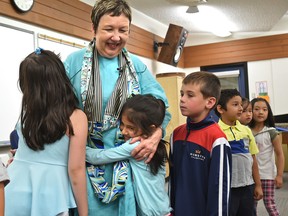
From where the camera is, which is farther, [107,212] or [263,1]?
[263,1]

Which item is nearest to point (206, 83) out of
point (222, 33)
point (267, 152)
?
point (267, 152)

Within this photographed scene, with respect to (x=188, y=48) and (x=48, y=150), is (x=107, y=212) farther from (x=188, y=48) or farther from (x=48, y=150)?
(x=188, y=48)

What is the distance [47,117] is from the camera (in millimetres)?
1208

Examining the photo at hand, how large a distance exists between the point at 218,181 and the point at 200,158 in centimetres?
13

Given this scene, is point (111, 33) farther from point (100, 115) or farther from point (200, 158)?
point (200, 158)

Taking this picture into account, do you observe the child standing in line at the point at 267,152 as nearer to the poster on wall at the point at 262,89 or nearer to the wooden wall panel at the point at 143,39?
the wooden wall panel at the point at 143,39

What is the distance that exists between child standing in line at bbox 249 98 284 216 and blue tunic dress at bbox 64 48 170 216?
1704 mm

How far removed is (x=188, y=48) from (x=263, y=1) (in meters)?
2.85

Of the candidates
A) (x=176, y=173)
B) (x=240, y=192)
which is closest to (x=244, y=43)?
(x=240, y=192)

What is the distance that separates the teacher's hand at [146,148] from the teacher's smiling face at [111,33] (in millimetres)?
382

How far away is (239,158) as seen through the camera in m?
2.17

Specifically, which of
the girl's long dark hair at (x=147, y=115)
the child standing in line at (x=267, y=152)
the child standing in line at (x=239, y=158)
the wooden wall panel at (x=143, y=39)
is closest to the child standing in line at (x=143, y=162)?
the girl's long dark hair at (x=147, y=115)

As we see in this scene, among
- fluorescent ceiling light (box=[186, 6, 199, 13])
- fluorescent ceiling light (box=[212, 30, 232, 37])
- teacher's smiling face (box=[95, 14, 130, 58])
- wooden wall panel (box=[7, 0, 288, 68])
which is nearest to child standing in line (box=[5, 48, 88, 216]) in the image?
teacher's smiling face (box=[95, 14, 130, 58])

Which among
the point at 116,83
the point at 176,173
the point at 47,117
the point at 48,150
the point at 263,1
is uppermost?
the point at 263,1
